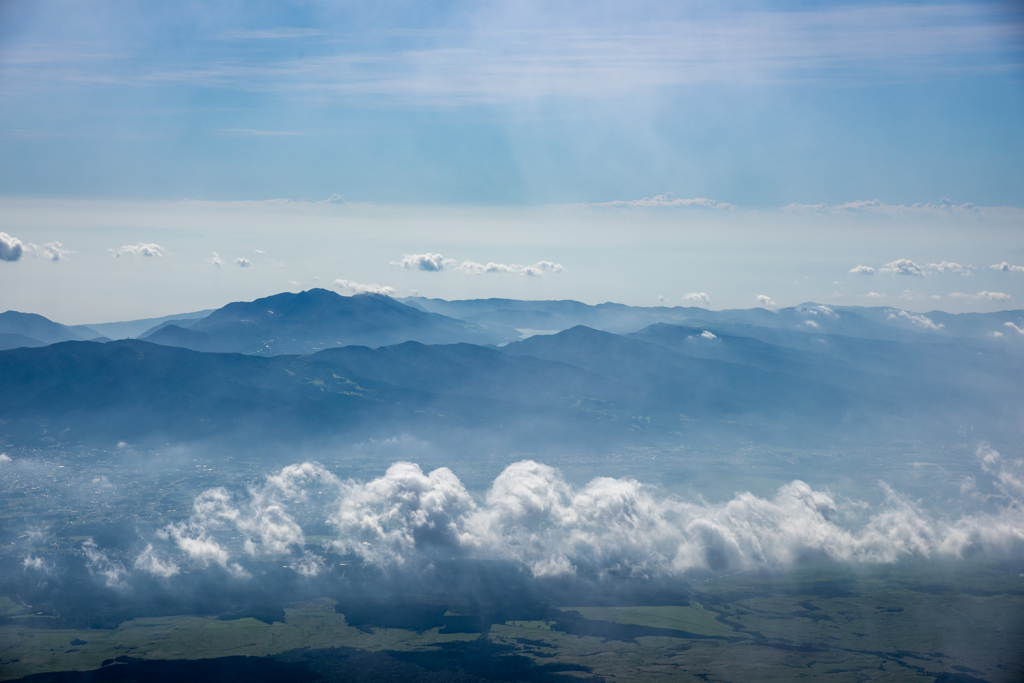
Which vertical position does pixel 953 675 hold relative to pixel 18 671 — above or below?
above

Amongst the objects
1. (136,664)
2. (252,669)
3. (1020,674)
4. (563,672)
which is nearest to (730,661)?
(563,672)

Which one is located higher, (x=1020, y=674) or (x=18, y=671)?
(x=1020, y=674)

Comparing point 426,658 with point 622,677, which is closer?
point 622,677

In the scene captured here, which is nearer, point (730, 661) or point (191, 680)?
point (191, 680)

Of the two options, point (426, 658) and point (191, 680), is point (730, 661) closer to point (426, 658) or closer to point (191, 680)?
point (426, 658)

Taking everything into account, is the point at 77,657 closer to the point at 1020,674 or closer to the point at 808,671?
the point at 808,671

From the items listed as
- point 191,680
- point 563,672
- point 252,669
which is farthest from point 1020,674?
point 191,680

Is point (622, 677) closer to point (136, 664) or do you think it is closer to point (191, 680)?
point (191, 680)

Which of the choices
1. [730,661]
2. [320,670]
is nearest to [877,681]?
[730,661]
